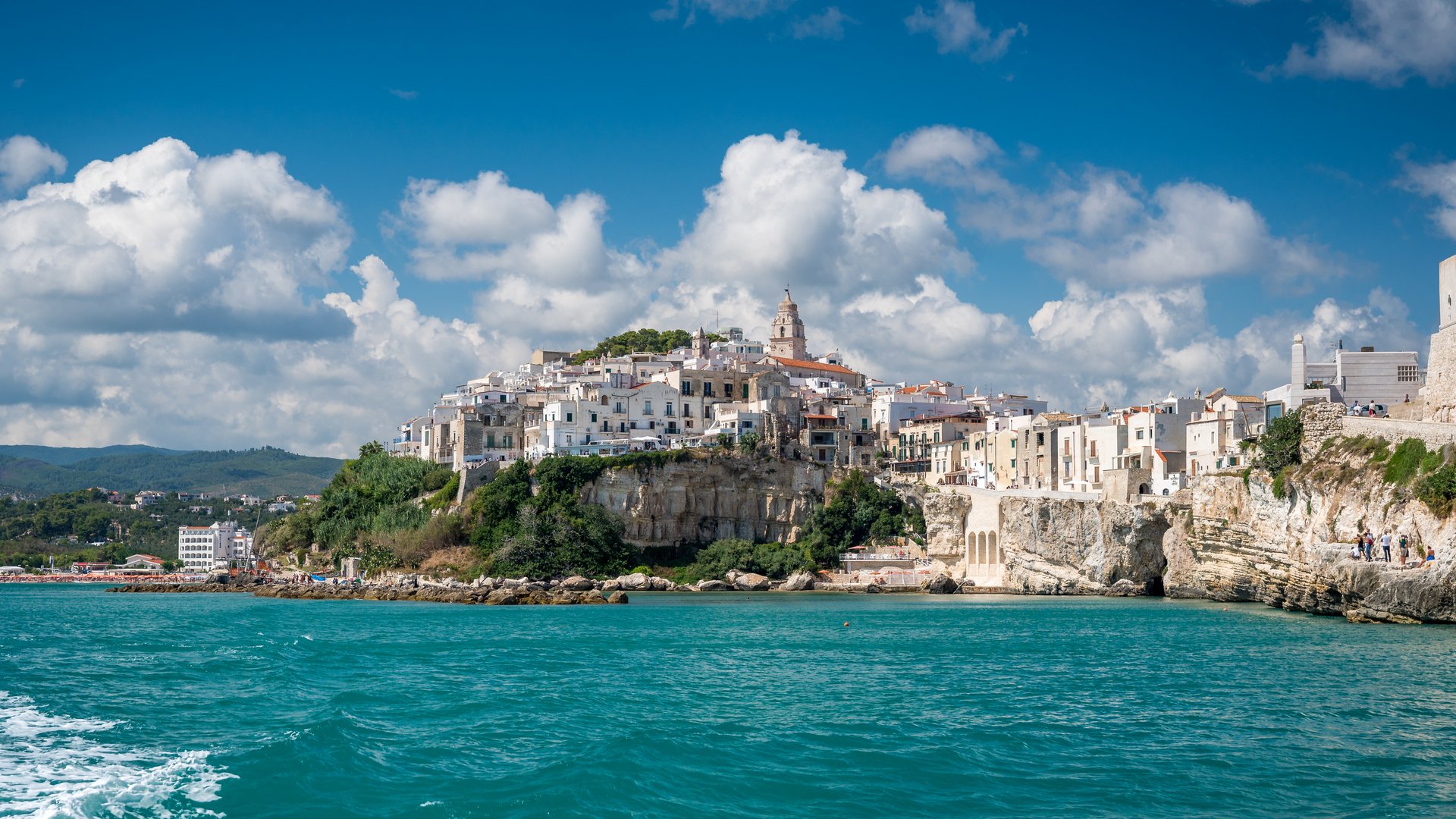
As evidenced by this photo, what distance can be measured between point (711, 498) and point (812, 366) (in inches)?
1214

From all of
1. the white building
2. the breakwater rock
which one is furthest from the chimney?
the breakwater rock

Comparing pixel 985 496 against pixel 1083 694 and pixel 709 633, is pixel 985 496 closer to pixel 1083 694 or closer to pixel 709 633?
pixel 709 633

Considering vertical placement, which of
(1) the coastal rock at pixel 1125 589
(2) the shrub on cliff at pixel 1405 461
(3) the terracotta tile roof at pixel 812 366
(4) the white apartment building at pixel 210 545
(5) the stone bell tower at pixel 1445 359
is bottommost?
(4) the white apartment building at pixel 210 545

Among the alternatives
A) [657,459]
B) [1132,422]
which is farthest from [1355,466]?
[657,459]

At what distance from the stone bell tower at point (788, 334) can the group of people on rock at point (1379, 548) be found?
83.5 m

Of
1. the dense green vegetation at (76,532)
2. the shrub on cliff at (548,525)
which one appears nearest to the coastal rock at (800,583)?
the shrub on cliff at (548,525)

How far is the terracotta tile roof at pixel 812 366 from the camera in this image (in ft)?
340

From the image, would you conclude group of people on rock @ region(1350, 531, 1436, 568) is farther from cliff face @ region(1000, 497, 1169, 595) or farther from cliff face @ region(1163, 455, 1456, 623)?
cliff face @ region(1000, 497, 1169, 595)

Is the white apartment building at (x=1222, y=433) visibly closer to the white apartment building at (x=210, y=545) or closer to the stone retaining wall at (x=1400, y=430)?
the stone retaining wall at (x=1400, y=430)

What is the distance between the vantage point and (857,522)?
73.2 meters

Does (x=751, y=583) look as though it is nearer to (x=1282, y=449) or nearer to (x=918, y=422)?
(x=918, y=422)

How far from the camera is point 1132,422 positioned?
65.4 meters

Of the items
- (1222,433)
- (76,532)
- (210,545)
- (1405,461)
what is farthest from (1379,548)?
(76,532)

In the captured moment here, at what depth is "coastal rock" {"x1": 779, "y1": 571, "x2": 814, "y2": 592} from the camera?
69.1 meters
